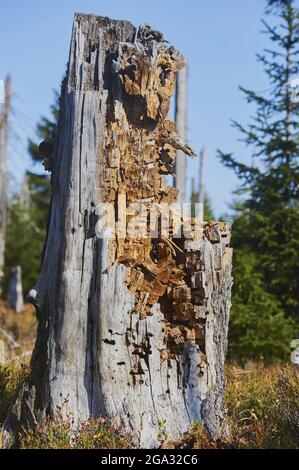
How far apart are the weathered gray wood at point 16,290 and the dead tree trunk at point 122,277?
12.6 meters

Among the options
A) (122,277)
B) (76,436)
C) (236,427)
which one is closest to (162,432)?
(76,436)

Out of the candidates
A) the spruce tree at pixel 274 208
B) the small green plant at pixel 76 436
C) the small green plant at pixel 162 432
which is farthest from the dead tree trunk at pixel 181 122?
the small green plant at pixel 76 436

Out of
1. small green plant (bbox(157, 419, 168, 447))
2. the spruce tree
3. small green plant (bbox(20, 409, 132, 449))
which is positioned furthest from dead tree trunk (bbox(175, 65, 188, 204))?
small green plant (bbox(20, 409, 132, 449))

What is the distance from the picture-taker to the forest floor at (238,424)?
5059 mm

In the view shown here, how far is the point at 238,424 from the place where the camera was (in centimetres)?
598

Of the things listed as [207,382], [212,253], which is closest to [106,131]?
[212,253]

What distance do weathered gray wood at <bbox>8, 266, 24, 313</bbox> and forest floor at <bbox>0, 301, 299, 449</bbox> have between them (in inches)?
398

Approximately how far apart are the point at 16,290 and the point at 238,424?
43.3 ft

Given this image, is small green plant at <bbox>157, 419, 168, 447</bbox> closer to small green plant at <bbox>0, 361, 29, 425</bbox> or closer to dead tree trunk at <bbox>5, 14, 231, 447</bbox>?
dead tree trunk at <bbox>5, 14, 231, 447</bbox>

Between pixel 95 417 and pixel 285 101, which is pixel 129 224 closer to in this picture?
pixel 95 417

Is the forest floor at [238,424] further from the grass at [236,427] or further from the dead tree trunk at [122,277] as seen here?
the dead tree trunk at [122,277]

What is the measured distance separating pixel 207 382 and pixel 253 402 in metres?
1.21

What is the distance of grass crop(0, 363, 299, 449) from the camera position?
16.6ft
